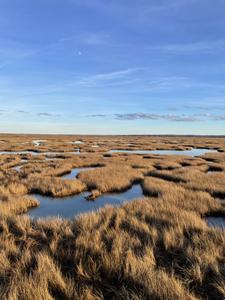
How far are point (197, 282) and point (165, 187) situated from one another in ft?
32.5

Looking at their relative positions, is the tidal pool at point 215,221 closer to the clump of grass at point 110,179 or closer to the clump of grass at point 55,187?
the clump of grass at point 110,179

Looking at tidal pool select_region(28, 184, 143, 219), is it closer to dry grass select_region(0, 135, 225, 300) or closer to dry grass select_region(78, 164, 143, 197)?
dry grass select_region(78, 164, 143, 197)

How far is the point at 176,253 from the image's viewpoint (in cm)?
736

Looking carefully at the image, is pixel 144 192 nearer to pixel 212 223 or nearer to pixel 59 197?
pixel 59 197

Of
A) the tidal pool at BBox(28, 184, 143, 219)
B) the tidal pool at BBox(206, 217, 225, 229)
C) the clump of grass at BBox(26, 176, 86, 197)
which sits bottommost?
the tidal pool at BBox(28, 184, 143, 219)

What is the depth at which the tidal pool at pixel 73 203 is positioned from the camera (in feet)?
39.3

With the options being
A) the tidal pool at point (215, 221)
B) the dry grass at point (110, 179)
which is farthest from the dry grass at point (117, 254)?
the dry grass at point (110, 179)

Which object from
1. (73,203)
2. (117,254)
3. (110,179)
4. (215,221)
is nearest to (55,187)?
(73,203)

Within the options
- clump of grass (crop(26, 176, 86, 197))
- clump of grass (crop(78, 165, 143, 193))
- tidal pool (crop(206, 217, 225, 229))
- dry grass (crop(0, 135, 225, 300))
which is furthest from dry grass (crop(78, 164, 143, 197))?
tidal pool (crop(206, 217, 225, 229))

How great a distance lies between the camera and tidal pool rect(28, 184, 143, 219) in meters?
12.0

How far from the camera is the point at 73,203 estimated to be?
44.9 ft

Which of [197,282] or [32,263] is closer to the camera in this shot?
[197,282]

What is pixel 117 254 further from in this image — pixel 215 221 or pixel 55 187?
pixel 55 187

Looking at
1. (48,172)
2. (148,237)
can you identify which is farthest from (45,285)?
(48,172)
